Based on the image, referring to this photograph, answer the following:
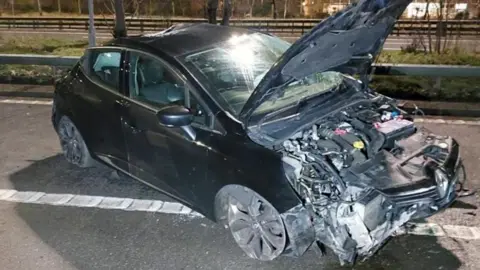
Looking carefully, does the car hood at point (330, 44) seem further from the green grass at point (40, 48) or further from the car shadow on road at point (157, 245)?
the green grass at point (40, 48)

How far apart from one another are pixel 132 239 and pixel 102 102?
1401 millimetres

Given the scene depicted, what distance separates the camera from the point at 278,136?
338 cm

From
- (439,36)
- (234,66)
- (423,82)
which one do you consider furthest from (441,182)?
(439,36)

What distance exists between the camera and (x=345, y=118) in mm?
3717

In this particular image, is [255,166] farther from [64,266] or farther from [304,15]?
[304,15]

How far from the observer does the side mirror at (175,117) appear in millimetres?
3473

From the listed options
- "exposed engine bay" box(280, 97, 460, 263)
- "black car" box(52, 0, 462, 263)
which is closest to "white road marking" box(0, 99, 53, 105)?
"black car" box(52, 0, 462, 263)

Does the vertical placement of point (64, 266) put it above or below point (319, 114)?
below

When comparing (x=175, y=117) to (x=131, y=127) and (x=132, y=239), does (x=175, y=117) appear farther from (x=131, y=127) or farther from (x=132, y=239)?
(x=132, y=239)

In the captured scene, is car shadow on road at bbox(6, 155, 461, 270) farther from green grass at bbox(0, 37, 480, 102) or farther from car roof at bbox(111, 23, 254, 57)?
green grass at bbox(0, 37, 480, 102)

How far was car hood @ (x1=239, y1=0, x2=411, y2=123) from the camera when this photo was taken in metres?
3.16

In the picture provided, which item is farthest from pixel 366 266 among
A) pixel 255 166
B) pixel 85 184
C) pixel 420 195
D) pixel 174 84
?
pixel 85 184

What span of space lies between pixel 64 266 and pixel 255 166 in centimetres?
158

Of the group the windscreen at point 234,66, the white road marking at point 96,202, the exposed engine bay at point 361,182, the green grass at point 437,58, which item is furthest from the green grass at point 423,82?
the white road marking at point 96,202
